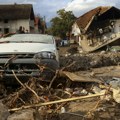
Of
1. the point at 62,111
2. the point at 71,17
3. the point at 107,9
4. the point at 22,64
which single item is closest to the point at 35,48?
the point at 22,64

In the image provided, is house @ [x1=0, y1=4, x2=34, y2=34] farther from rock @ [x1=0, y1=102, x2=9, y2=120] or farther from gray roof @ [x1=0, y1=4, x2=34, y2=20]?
rock @ [x1=0, y1=102, x2=9, y2=120]

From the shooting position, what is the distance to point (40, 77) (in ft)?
28.5

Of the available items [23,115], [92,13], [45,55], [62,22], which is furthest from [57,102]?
[62,22]

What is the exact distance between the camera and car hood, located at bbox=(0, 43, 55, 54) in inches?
359

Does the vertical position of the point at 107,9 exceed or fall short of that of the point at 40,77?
it exceeds it

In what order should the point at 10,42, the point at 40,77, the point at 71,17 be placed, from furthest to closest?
1. the point at 71,17
2. the point at 10,42
3. the point at 40,77

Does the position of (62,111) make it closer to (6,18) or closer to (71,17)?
(6,18)

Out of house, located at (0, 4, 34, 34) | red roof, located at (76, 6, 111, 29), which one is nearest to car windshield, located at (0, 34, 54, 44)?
red roof, located at (76, 6, 111, 29)

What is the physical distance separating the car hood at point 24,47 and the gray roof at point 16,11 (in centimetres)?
6157

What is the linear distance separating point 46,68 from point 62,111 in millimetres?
1796

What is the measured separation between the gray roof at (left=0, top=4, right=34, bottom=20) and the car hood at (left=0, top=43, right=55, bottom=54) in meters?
61.6

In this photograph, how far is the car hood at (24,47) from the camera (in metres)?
9.12

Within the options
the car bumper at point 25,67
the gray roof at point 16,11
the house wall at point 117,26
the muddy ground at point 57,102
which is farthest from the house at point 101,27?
the car bumper at point 25,67

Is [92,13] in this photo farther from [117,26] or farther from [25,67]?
[25,67]
